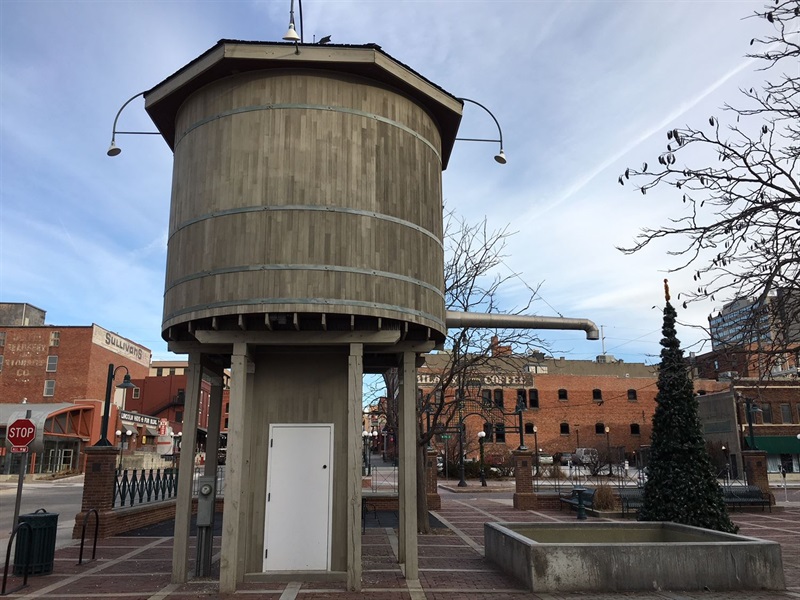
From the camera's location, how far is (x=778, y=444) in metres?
51.2

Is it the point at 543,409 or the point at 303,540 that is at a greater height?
the point at 543,409

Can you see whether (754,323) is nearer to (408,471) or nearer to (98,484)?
(408,471)

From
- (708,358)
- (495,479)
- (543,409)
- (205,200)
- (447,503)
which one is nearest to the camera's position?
(708,358)

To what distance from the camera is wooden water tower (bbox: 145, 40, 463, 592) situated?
33.8 ft

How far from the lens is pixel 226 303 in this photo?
33.4ft

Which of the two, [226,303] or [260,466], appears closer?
[226,303]

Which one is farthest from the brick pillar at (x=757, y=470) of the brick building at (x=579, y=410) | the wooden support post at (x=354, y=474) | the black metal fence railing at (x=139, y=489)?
the brick building at (x=579, y=410)

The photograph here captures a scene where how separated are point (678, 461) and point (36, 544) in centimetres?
1330

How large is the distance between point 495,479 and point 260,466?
114 ft

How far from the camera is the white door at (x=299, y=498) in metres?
10.9

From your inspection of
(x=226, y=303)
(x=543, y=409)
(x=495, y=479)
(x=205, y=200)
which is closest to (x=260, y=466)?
(x=226, y=303)

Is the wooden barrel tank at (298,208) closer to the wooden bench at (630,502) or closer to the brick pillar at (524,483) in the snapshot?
the wooden bench at (630,502)

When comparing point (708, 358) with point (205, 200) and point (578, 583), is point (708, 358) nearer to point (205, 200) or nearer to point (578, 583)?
point (578, 583)

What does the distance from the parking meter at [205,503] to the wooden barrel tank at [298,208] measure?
2830 mm
